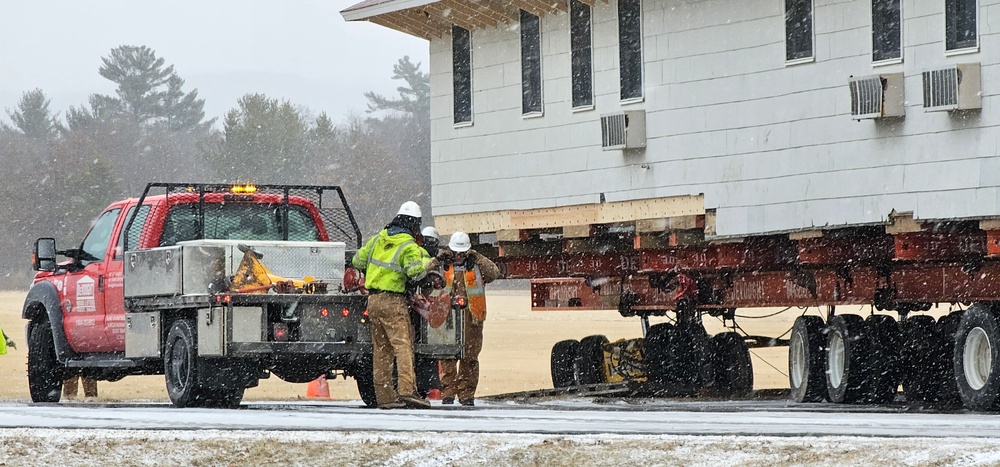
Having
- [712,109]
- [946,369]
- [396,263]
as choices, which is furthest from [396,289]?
[946,369]

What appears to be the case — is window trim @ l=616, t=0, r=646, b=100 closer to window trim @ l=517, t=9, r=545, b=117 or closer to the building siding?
the building siding

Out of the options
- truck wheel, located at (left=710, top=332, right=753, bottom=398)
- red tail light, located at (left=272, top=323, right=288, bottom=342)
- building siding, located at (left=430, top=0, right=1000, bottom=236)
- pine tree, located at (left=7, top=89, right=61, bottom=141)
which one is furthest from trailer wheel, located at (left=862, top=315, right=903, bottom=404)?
pine tree, located at (left=7, top=89, right=61, bottom=141)

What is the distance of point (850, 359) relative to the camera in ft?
61.7

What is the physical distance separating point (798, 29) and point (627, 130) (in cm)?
236

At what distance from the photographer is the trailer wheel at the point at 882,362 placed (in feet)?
61.6

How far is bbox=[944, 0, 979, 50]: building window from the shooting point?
1648 cm

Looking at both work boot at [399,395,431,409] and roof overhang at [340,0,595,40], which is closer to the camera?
work boot at [399,395,431,409]

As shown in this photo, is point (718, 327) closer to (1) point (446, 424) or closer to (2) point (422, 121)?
(1) point (446, 424)

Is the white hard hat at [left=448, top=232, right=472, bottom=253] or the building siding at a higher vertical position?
the building siding

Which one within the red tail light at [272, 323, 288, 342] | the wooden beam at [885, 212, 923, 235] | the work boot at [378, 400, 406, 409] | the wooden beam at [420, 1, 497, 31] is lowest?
the work boot at [378, 400, 406, 409]

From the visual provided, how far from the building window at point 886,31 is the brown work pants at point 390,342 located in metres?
5.16

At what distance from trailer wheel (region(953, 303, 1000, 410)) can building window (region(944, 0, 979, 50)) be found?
235 centimetres

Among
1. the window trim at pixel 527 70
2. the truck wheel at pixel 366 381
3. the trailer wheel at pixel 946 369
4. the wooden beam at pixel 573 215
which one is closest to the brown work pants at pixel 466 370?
the truck wheel at pixel 366 381

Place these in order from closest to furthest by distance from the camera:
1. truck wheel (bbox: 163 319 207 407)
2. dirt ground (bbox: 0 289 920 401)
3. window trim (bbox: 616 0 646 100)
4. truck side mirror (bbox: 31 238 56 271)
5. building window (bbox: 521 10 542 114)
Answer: truck wheel (bbox: 163 319 207 407), truck side mirror (bbox: 31 238 56 271), window trim (bbox: 616 0 646 100), building window (bbox: 521 10 542 114), dirt ground (bbox: 0 289 920 401)
